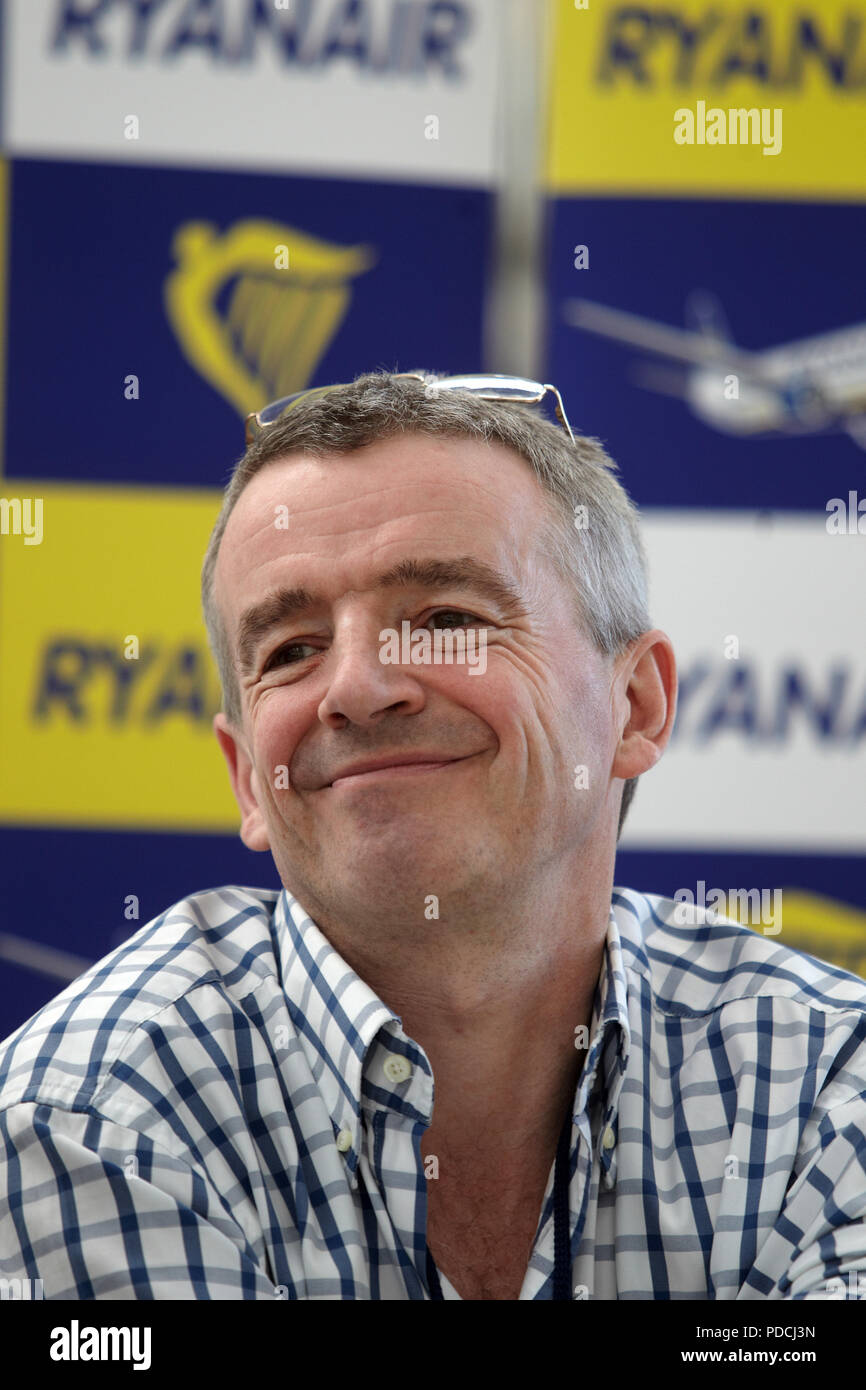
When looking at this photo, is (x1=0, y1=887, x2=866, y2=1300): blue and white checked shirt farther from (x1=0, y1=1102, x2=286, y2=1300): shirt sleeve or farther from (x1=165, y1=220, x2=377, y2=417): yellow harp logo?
(x1=165, y1=220, x2=377, y2=417): yellow harp logo

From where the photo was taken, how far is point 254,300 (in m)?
2.89

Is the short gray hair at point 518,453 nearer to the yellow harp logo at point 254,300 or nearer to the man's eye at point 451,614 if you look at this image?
the man's eye at point 451,614

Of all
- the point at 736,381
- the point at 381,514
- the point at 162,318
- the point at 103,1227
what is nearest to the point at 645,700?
the point at 381,514

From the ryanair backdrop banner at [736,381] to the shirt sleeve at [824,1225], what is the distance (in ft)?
5.27

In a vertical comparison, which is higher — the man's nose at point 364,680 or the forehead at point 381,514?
the forehead at point 381,514

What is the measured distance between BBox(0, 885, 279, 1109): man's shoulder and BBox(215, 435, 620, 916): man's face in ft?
0.30

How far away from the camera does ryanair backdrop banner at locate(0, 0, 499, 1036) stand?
9.14ft

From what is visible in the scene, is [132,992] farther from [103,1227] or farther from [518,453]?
[518,453]

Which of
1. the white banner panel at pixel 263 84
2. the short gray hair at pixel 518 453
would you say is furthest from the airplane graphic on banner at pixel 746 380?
the short gray hair at pixel 518 453

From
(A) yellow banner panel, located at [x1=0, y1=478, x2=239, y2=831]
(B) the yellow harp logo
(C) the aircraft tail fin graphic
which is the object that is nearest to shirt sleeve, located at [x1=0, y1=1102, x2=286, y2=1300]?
(A) yellow banner panel, located at [x1=0, y1=478, x2=239, y2=831]

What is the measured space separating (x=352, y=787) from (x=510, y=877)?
0.17m

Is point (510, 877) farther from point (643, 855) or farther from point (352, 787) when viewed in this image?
point (643, 855)

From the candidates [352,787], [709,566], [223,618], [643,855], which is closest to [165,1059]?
[352,787]

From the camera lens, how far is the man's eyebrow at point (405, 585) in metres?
1.26
